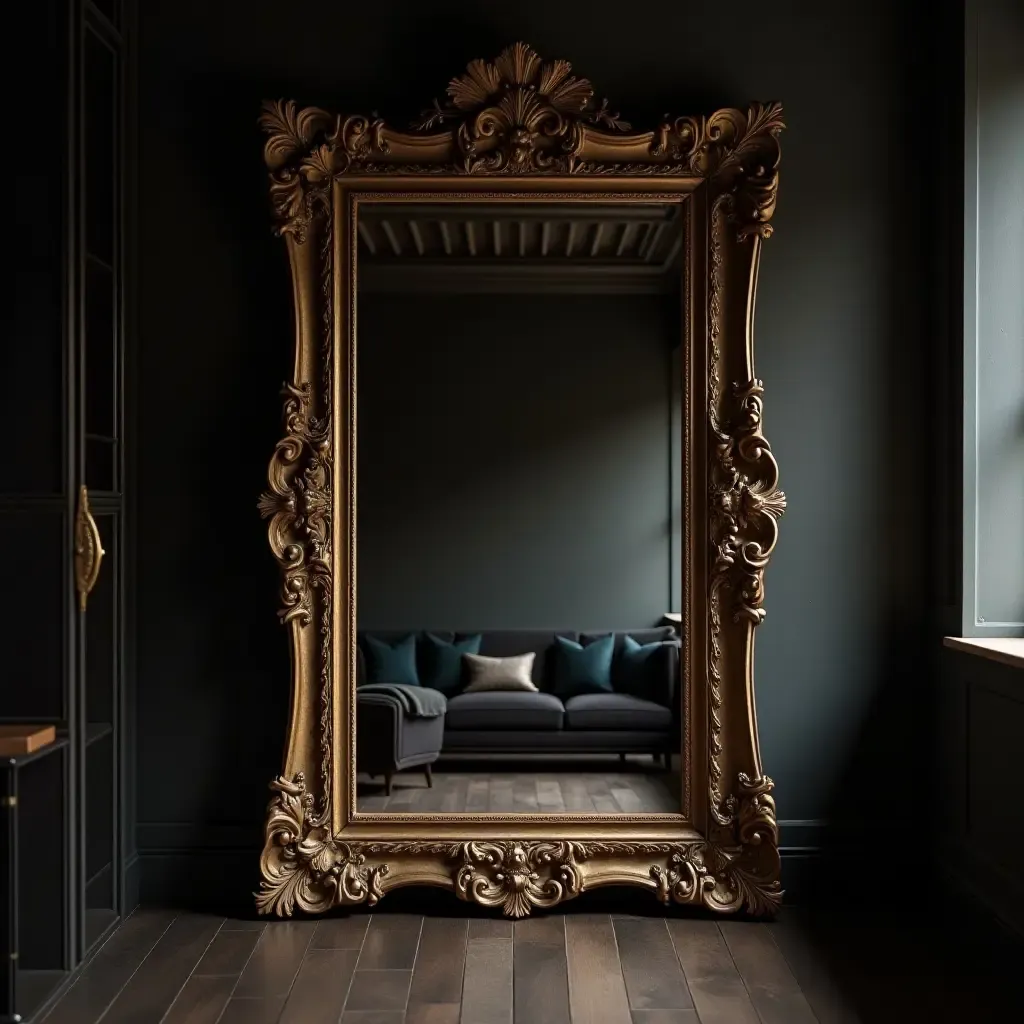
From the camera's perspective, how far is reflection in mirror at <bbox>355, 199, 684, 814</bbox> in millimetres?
3939

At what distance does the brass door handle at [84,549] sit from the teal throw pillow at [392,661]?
3.05 feet

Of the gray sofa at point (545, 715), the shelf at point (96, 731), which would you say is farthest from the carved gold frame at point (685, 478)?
the shelf at point (96, 731)

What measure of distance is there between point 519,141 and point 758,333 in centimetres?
105

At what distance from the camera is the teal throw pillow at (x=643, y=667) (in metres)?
3.97

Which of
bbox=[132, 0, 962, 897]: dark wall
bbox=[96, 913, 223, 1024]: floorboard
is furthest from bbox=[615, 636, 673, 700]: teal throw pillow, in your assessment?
bbox=[96, 913, 223, 1024]: floorboard

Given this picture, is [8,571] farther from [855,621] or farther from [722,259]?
[855,621]

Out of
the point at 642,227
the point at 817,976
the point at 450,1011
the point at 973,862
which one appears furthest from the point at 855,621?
the point at 450,1011

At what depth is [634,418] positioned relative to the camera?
3.97m

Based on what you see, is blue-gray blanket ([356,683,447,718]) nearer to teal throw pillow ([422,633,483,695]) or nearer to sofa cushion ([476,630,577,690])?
teal throw pillow ([422,633,483,695])

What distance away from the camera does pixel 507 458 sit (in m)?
3.96

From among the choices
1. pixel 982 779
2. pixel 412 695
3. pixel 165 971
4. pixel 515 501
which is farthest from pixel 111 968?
pixel 982 779

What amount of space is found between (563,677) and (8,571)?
176cm

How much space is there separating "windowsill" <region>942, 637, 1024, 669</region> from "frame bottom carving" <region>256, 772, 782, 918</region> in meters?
0.76

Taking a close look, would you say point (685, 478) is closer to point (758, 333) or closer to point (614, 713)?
point (758, 333)
